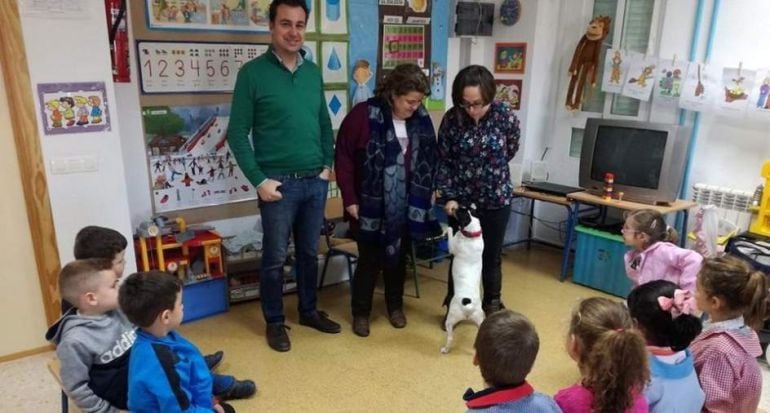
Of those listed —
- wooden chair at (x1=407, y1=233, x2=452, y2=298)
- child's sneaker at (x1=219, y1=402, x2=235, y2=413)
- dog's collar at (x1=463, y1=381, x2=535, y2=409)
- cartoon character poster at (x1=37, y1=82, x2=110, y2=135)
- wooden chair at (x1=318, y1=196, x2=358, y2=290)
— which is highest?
cartoon character poster at (x1=37, y1=82, x2=110, y2=135)

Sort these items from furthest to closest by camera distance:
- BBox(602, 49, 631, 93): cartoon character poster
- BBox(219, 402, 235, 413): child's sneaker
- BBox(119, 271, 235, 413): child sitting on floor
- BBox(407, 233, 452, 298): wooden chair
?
BBox(602, 49, 631, 93): cartoon character poster < BBox(407, 233, 452, 298): wooden chair < BBox(219, 402, 235, 413): child's sneaker < BBox(119, 271, 235, 413): child sitting on floor

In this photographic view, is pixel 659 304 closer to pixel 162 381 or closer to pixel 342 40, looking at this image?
pixel 162 381

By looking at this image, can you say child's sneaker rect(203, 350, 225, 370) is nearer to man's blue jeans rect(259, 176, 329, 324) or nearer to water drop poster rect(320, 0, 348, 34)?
man's blue jeans rect(259, 176, 329, 324)

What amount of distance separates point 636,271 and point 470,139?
969mm

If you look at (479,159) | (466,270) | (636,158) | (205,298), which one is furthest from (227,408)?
(636,158)

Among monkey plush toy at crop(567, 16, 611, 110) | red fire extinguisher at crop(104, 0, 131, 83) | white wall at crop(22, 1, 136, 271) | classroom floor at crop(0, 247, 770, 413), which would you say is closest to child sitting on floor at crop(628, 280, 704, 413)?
classroom floor at crop(0, 247, 770, 413)

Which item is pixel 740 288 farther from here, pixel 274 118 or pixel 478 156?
pixel 274 118

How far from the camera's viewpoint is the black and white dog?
264 cm

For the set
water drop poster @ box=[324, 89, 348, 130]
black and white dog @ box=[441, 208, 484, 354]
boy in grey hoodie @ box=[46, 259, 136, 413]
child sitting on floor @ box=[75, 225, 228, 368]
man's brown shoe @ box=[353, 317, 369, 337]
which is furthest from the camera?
water drop poster @ box=[324, 89, 348, 130]

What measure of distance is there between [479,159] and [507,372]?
1.66m

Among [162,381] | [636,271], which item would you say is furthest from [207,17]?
[636,271]

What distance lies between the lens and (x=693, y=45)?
11.4 feet

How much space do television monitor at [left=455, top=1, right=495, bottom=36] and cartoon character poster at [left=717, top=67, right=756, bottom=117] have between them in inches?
62.8

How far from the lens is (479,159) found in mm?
2838
